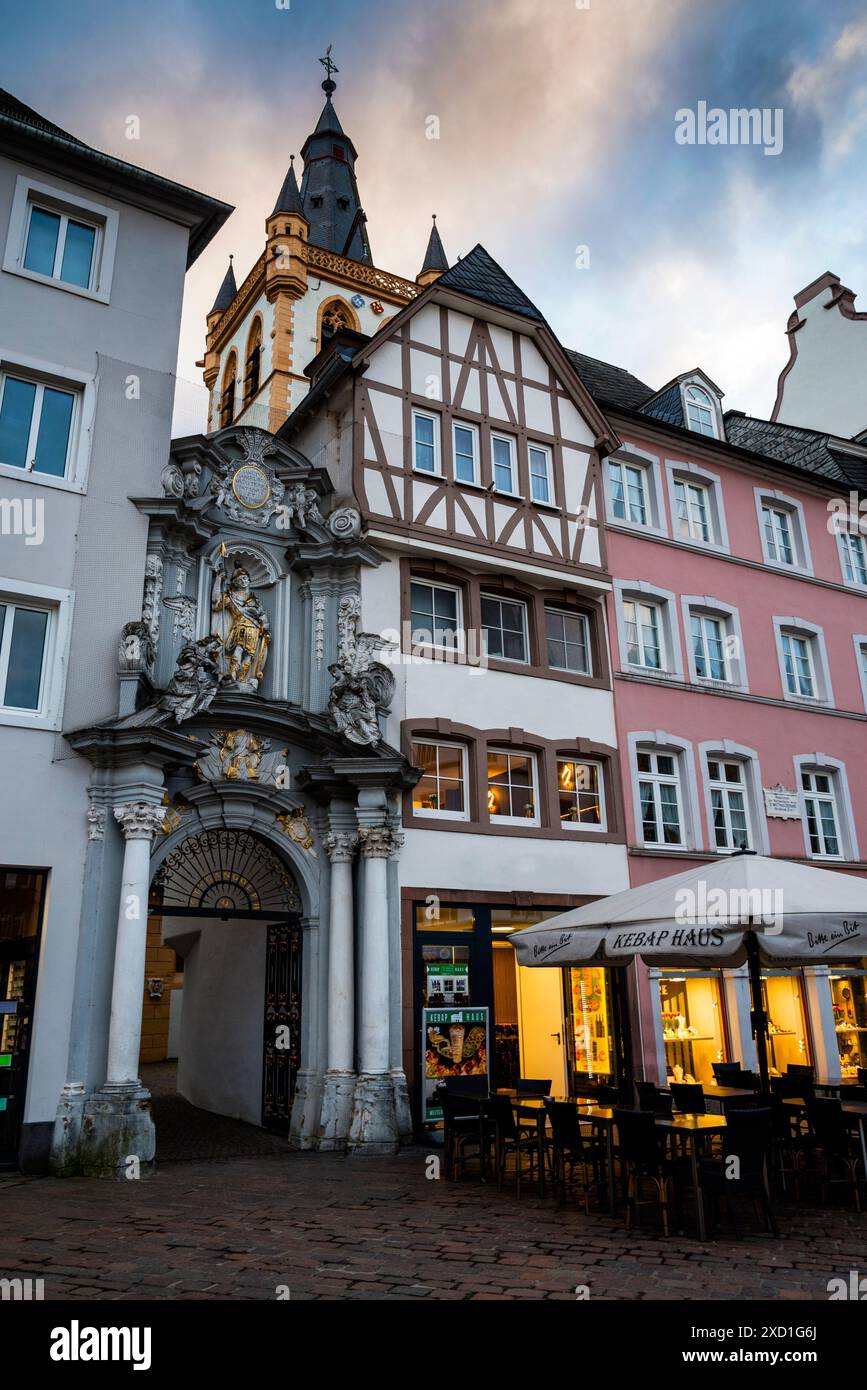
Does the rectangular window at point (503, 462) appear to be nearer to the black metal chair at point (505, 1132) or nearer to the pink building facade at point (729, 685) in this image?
the pink building facade at point (729, 685)

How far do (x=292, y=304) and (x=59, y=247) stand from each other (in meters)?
24.4

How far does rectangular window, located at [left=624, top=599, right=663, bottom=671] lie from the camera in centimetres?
1772

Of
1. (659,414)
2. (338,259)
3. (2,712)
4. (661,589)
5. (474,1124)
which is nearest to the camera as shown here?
(474,1124)

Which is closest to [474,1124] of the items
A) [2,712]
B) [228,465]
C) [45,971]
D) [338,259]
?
[45,971]

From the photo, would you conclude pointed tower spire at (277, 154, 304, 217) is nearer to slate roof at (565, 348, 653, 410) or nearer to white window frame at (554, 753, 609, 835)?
slate roof at (565, 348, 653, 410)

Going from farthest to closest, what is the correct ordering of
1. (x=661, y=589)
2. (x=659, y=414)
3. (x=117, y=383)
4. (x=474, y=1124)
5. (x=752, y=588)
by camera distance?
1. (x=659, y=414)
2. (x=752, y=588)
3. (x=661, y=589)
4. (x=117, y=383)
5. (x=474, y=1124)

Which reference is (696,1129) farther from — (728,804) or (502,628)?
(728,804)

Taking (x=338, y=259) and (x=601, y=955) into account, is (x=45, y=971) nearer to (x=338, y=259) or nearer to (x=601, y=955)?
(x=601, y=955)

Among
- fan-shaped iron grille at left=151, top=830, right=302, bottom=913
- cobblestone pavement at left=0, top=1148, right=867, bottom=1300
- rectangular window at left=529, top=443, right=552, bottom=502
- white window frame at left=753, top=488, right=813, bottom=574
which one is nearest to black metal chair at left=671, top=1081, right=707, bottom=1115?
cobblestone pavement at left=0, top=1148, right=867, bottom=1300

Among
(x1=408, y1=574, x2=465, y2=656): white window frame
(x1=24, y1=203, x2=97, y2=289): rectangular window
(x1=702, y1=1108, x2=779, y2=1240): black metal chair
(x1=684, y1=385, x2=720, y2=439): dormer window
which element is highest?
(x1=684, y1=385, x2=720, y2=439): dormer window

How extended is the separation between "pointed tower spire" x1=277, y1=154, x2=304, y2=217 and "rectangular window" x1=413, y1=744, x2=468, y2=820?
30510mm

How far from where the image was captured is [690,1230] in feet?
26.1

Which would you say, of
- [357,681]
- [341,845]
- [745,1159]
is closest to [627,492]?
[357,681]

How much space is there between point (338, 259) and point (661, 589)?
26.5 metres
